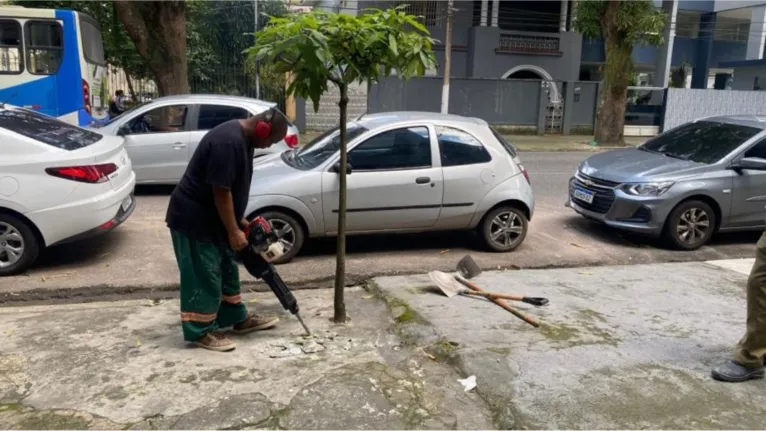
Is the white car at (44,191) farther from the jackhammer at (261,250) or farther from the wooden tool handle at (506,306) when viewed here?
the wooden tool handle at (506,306)

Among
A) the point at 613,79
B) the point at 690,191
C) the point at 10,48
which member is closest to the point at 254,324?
the point at 690,191

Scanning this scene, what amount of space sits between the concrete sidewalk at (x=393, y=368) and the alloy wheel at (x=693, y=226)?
203 centimetres

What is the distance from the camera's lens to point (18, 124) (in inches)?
231

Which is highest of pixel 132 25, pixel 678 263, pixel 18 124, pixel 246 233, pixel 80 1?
pixel 80 1

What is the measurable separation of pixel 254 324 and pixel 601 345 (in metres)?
2.45

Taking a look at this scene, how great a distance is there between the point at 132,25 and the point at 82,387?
12.6 m

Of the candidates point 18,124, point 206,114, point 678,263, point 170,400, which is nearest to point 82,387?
point 170,400

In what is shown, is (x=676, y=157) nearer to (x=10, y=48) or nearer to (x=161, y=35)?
(x=10, y=48)

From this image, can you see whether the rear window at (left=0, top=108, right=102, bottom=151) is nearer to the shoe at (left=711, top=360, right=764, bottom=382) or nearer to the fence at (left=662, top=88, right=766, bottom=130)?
the shoe at (left=711, top=360, right=764, bottom=382)

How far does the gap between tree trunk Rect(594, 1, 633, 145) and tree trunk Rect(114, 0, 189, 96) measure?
1256cm

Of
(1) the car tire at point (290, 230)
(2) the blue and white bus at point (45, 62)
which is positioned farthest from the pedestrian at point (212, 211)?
(2) the blue and white bus at point (45, 62)

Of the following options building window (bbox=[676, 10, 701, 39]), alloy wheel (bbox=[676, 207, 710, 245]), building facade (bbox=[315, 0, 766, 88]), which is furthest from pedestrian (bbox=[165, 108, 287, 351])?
building window (bbox=[676, 10, 701, 39])

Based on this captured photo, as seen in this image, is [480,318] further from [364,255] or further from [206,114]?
[206,114]

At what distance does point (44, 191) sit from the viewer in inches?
221
